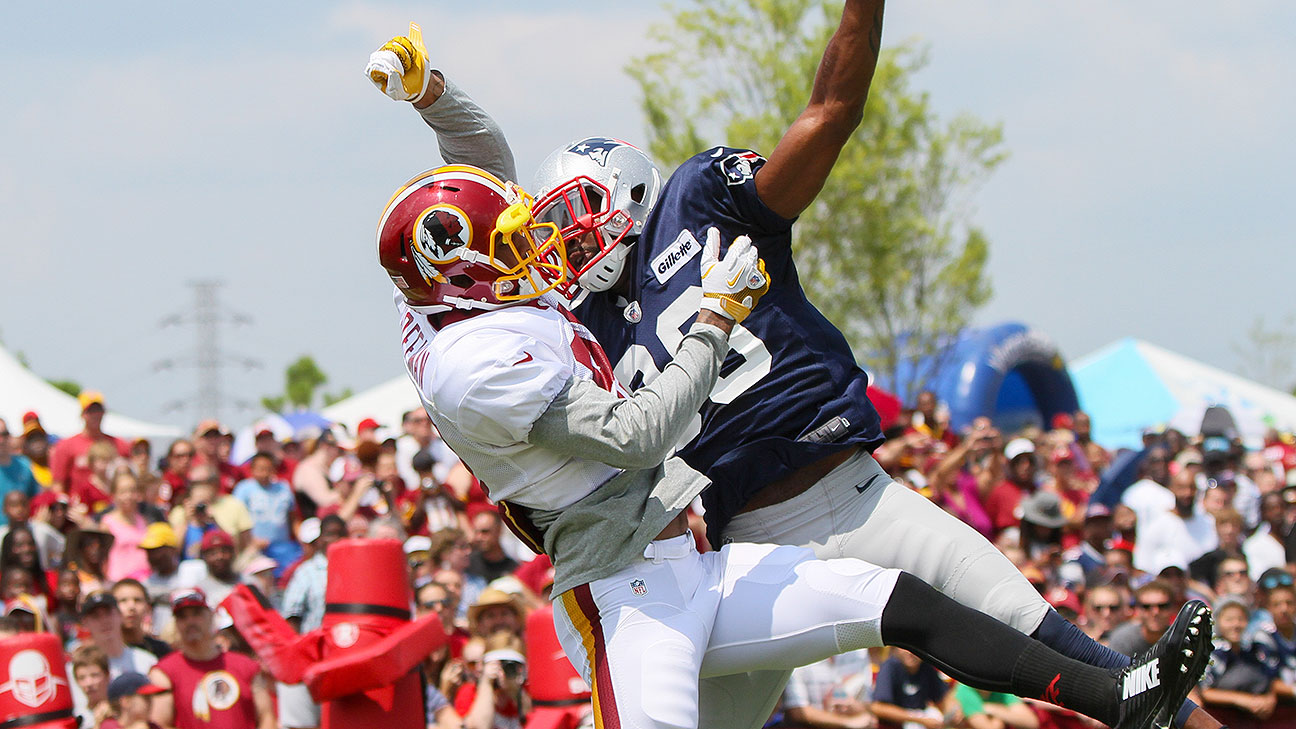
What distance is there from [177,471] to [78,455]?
2.25 ft

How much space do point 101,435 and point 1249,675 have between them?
23.5 feet

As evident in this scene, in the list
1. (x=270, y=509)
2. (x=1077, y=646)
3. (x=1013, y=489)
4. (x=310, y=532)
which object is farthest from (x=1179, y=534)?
(x=1077, y=646)

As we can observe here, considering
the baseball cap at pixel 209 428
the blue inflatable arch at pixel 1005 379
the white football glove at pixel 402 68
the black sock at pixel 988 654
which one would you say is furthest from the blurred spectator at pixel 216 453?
the blue inflatable arch at pixel 1005 379

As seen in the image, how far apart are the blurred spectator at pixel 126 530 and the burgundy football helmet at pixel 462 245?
5450mm

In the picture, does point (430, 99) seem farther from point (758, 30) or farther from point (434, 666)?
point (758, 30)

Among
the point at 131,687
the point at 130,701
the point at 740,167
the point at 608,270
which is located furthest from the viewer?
the point at 131,687

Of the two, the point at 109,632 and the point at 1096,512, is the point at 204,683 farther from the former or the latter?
the point at 1096,512

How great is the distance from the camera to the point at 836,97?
3.32m

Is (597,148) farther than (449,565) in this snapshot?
No

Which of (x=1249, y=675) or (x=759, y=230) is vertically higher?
(x=759, y=230)

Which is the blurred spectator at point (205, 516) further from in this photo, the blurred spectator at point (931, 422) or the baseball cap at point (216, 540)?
the blurred spectator at point (931, 422)

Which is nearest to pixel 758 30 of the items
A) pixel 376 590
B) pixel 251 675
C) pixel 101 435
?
pixel 101 435

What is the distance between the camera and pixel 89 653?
630 centimetres

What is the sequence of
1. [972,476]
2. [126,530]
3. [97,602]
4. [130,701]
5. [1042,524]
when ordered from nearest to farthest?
[130,701] < [97,602] < [126,530] < [1042,524] < [972,476]
